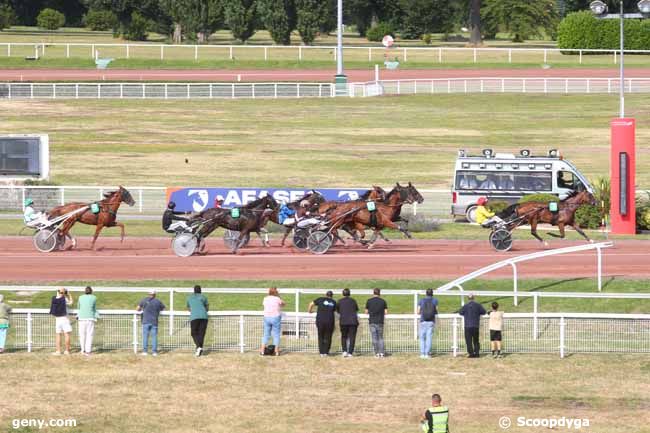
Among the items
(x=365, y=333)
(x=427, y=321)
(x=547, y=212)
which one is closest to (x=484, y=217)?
(x=547, y=212)

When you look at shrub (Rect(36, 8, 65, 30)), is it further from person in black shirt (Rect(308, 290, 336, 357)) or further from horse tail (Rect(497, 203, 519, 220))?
person in black shirt (Rect(308, 290, 336, 357))

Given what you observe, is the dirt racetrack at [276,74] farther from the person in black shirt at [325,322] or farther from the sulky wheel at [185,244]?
the person in black shirt at [325,322]

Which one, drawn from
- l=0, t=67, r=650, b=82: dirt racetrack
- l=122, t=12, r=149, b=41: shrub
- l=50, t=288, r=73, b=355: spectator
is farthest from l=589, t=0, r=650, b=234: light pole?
l=122, t=12, r=149, b=41: shrub

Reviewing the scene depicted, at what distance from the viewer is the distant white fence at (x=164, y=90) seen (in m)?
65.6

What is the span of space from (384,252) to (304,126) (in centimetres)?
2784

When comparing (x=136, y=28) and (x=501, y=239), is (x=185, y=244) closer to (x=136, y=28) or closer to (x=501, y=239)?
(x=501, y=239)

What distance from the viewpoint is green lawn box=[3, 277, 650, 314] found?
81.1 feet

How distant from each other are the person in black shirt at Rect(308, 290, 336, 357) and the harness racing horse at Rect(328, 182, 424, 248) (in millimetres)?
8907

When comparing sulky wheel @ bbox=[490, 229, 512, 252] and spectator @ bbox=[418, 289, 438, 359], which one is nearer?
spectator @ bbox=[418, 289, 438, 359]

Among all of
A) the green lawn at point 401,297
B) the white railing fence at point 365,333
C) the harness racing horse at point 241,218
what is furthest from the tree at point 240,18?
the white railing fence at point 365,333

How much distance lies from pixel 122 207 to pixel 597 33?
4988cm

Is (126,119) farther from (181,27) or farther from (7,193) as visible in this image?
(181,27)

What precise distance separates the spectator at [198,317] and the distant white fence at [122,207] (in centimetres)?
1731

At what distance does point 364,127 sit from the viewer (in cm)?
5888
